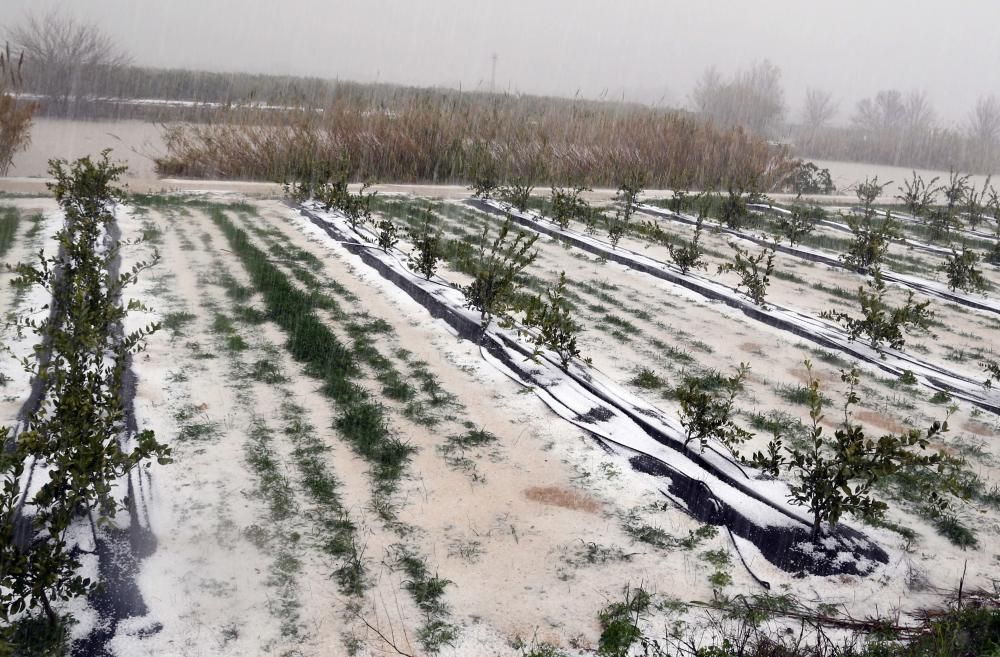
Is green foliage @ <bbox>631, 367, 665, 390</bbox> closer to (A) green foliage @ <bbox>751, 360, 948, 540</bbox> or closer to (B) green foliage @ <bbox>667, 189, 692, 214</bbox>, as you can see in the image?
(A) green foliage @ <bbox>751, 360, 948, 540</bbox>

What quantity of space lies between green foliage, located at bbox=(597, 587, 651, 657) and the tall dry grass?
8.34m

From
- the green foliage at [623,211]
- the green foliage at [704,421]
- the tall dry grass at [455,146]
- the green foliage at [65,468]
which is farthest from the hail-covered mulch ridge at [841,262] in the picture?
the green foliage at [65,468]

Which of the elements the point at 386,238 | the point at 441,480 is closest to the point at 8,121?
the point at 386,238

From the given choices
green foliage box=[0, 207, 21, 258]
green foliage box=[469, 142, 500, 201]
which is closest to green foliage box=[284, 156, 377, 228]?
green foliage box=[469, 142, 500, 201]

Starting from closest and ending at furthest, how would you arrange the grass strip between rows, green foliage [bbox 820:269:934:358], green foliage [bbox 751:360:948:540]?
green foliage [bbox 751:360:948:540] < the grass strip between rows < green foliage [bbox 820:269:934:358]

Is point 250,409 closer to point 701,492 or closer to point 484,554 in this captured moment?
point 484,554

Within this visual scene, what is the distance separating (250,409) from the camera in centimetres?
360

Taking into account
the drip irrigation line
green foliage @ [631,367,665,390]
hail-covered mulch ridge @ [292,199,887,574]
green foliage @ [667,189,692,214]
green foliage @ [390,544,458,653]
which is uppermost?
green foliage @ [667,189,692,214]

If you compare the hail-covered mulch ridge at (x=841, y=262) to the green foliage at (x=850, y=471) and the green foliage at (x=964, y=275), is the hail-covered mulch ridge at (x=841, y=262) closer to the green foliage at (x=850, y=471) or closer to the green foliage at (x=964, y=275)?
the green foliage at (x=964, y=275)

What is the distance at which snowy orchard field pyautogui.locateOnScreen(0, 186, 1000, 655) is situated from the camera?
2.33m

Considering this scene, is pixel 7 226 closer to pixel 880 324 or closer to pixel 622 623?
pixel 622 623

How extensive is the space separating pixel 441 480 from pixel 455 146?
10.1 metres

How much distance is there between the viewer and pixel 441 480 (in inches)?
122

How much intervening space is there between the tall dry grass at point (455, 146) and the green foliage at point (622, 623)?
8345 millimetres
